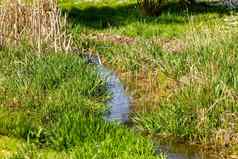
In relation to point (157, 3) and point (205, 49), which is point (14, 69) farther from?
point (157, 3)

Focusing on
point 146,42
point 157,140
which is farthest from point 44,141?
point 146,42

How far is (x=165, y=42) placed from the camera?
23.5 metres

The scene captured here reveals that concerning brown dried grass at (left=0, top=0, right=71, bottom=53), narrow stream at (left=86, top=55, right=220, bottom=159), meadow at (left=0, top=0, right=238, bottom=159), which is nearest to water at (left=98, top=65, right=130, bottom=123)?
narrow stream at (left=86, top=55, right=220, bottom=159)

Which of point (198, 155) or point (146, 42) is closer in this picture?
point (198, 155)

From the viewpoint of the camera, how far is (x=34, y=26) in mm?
18969

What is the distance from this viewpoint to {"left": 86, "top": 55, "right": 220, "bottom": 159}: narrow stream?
41.2 ft

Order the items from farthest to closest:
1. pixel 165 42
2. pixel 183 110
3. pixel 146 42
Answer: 1. pixel 165 42
2. pixel 146 42
3. pixel 183 110

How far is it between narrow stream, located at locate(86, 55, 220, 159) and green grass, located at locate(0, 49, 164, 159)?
0.32 meters

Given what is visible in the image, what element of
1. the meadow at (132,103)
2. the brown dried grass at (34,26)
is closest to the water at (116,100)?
the meadow at (132,103)

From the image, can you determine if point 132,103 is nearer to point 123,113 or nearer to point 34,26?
point 123,113

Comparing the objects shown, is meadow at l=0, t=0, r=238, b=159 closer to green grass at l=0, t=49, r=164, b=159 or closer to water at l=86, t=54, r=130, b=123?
green grass at l=0, t=49, r=164, b=159

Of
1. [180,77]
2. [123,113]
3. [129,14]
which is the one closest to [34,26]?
[123,113]

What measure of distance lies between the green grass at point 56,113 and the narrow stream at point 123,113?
12.7 inches

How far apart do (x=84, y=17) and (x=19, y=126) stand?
1992 cm
